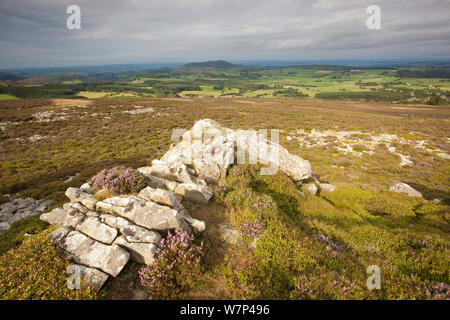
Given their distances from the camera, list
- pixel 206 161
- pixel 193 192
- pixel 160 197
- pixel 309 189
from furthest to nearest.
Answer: pixel 309 189 → pixel 206 161 → pixel 193 192 → pixel 160 197

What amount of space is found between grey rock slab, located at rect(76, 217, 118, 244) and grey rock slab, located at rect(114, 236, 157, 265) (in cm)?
28

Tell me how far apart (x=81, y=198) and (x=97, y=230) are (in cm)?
218

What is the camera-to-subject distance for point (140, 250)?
5.68 meters

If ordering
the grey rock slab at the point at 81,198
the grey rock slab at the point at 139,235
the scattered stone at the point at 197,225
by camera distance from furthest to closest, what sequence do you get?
1. the grey rock slab at the point at 81,198
2. the scattered stone at the point at 197,225
3. the grey rock slab at the point at 139,235

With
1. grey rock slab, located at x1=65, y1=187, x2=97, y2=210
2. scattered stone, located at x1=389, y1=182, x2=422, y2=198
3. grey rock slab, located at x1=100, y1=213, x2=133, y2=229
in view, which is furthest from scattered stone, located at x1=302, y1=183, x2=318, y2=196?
grey rock slab, located at x1=65, y1=187, x2=97, y2=210

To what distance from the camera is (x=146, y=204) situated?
680 centimetres

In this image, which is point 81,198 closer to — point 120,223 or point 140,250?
point 120,223

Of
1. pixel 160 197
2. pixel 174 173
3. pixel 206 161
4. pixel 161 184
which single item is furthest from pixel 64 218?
pixel 206 161

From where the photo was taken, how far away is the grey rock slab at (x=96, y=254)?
533 cm

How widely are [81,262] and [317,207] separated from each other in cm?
1083

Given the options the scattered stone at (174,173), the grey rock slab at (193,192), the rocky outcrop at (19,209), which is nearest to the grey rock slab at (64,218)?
the grey rock slab at (193,192)

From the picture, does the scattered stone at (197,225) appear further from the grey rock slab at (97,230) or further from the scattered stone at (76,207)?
the scattered stone at (76,207)

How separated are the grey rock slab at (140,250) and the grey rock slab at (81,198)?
2.37 meters
